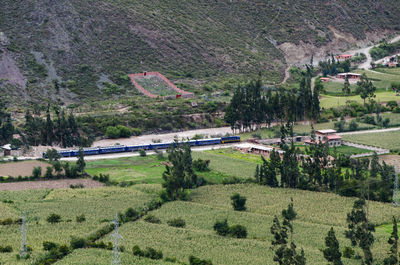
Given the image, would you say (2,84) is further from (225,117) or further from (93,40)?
(225,117)

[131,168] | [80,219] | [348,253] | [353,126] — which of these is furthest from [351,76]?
[348,253]

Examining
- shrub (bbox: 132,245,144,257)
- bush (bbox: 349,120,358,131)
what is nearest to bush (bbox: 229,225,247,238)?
shrub (bbox: 132,245,144,257)

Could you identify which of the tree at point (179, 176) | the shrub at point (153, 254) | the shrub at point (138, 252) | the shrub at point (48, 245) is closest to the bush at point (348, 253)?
the shrub at point (153, 254)

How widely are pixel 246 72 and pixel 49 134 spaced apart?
71781mm

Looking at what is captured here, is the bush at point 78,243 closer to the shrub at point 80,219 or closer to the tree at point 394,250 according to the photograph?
the shrub at point 80,219

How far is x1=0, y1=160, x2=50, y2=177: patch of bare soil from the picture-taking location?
328 feet

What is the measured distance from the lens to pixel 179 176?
9019cm

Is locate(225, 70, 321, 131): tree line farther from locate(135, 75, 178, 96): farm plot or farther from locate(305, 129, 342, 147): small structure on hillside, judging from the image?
locate(135, 75, 178, 96): farm plot

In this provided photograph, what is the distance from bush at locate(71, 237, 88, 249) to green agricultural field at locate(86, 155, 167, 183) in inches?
1086

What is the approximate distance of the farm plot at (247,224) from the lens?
6912 cm

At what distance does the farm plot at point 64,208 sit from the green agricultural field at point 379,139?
41.0 metres

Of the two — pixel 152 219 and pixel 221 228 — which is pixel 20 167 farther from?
pixel 221 228

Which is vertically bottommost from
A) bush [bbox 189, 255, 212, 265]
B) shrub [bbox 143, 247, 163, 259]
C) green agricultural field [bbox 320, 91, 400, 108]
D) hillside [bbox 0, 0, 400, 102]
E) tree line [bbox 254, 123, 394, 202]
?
bush [bbox 189, 255, 212, 265]

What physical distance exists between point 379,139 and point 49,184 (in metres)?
55.3
